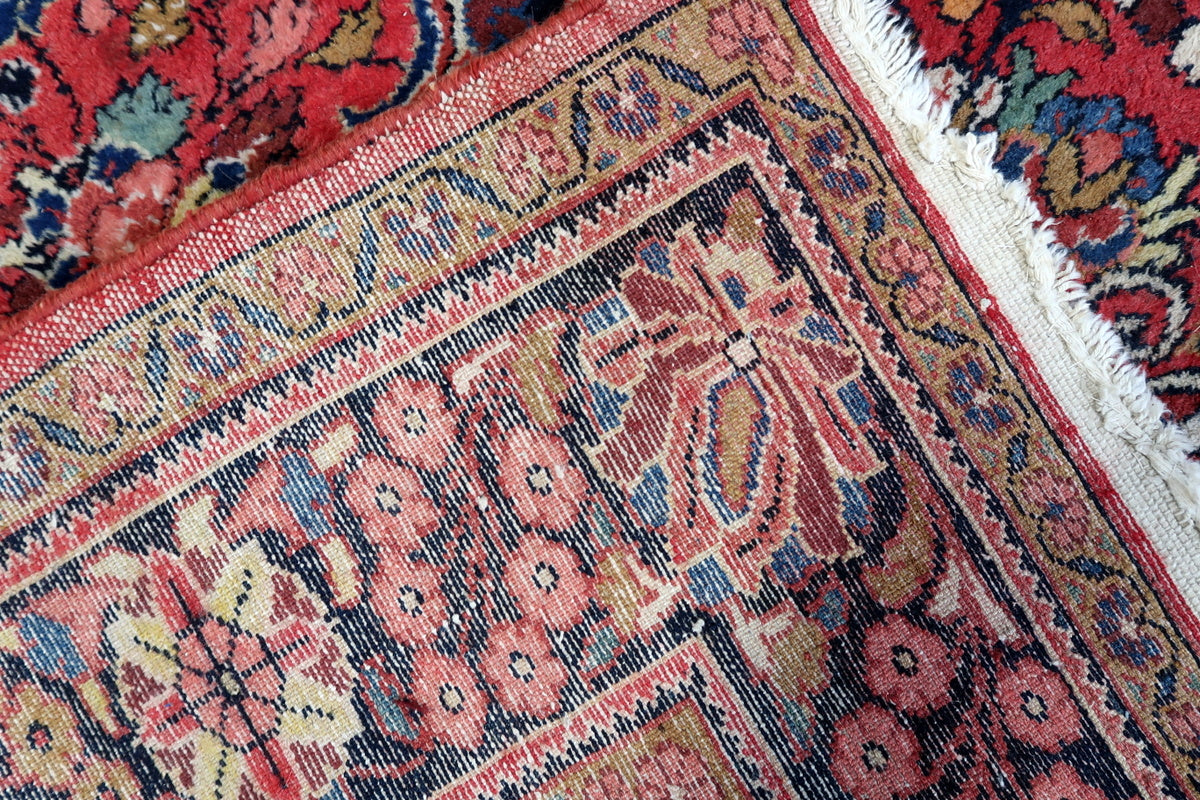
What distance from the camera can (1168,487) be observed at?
97cm

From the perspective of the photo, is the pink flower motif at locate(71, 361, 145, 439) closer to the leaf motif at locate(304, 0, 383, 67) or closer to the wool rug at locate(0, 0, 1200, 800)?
the wool rug at locate(0, 0, 1200, 800)

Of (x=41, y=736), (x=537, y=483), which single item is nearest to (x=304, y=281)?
(x=537, y=483)

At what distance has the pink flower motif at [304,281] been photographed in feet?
3.21

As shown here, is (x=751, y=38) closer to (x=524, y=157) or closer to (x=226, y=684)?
(x=524, y=157)

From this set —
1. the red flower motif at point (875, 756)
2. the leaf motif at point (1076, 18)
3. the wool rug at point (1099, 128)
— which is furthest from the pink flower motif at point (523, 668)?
the leaf motif at point (1076, 18)

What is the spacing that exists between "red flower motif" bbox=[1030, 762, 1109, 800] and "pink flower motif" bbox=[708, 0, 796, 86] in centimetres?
98

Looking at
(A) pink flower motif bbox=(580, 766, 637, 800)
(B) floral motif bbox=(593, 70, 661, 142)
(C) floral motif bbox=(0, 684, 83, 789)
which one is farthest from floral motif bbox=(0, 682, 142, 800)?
(B) floral motif bbox=(593, 70, 661, 142)

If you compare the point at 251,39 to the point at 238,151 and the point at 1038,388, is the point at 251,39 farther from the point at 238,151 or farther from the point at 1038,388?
the point at 1038,388

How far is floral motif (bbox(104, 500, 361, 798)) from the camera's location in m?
0.96

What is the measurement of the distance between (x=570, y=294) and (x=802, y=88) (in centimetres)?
42

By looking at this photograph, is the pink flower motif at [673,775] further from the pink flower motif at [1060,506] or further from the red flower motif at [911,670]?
the pink flower motif at [1060,506]

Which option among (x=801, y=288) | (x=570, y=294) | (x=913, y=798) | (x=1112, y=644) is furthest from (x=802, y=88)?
(x=913, y=798)

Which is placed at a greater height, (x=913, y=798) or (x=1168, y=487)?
(x=1168, y=487)

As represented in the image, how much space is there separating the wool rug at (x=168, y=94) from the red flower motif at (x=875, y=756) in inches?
41.3
